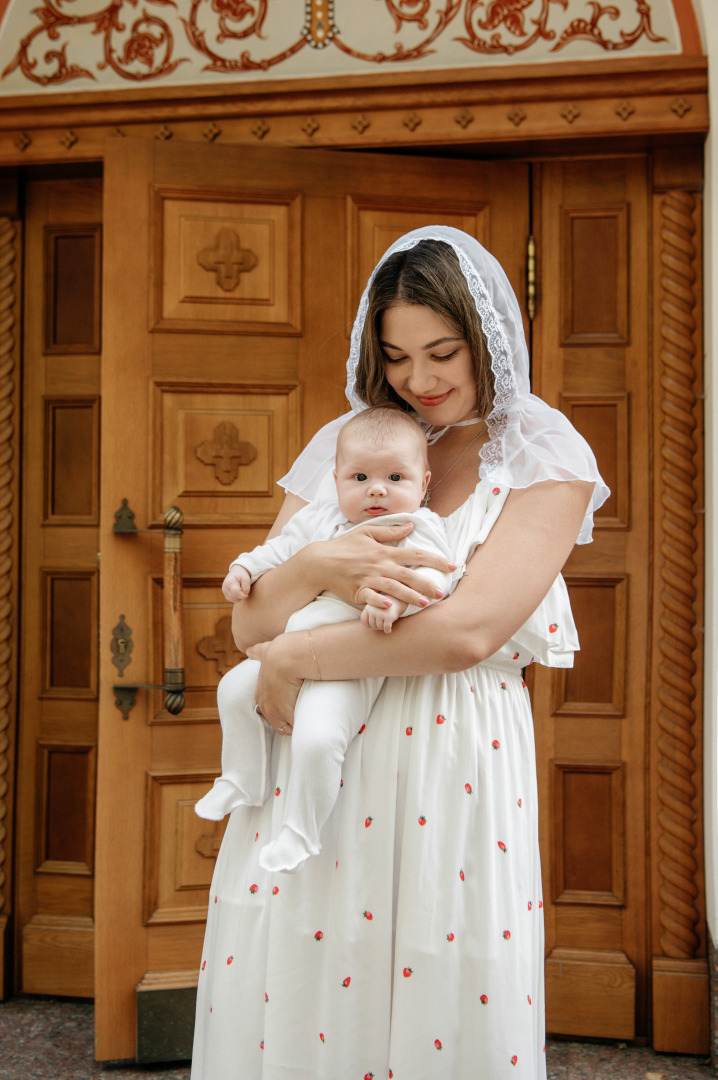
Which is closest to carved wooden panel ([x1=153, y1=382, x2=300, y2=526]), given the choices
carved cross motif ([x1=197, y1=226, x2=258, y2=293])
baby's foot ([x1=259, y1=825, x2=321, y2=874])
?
carved cross motif ([x1=197, y1=226, x2=258, y2=293])

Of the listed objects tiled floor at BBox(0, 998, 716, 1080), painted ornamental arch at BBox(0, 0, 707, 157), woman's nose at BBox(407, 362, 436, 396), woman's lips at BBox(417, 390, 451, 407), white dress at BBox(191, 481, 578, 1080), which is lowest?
tiled floor at BBox(0, 998, 716, 1080)

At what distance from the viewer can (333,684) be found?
4.46 ft

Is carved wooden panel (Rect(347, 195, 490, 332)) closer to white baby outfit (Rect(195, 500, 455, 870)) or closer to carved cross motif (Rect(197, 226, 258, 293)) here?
carved cross motif (Rect(197, 226, 258, 293))

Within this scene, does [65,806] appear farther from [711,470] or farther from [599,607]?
[711,470]

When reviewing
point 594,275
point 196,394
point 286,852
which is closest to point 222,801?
point 286,852

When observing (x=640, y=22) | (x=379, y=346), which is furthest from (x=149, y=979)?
(x=640, y=22)

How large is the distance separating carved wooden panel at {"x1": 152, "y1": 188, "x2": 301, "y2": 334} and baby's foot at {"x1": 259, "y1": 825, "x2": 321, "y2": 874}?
5.67 feet

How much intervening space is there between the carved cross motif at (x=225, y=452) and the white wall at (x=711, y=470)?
133cm

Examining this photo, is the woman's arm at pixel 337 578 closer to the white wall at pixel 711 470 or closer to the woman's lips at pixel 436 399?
the woman's lips at pixel 436 399

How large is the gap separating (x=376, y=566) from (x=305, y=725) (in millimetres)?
256

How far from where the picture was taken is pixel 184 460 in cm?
262

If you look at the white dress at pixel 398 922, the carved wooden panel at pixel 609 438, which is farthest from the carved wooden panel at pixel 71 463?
the white dress at pixel 398 922

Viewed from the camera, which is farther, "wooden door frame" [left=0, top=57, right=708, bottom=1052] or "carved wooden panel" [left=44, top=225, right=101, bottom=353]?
"carved wooden panel" [left=44, top=225, right=101, bottom=353]

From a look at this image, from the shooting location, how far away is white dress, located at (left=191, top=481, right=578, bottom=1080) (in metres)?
1.31
